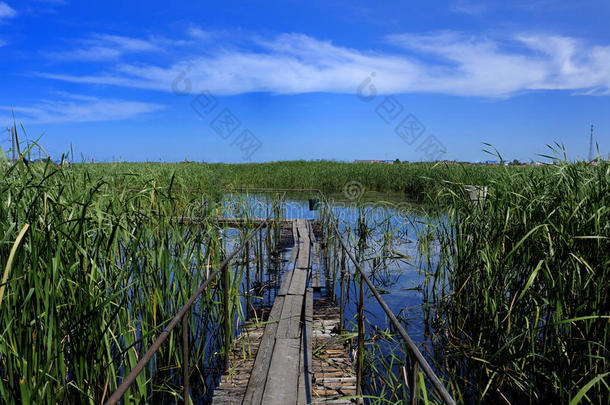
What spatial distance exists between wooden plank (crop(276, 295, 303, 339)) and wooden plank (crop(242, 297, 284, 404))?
71 millimetres

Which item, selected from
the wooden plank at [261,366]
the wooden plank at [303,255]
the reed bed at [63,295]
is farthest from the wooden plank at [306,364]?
the wooden plank at [303,255]

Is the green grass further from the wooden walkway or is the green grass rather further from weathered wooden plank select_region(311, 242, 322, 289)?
weathered wooden plank select_region(311, 242, 322, 289)

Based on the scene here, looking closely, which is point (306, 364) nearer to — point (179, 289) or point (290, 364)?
point (290, 364)

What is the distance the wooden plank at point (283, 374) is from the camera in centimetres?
283

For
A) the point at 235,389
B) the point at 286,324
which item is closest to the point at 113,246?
the point at 235,389

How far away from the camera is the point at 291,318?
4199mm

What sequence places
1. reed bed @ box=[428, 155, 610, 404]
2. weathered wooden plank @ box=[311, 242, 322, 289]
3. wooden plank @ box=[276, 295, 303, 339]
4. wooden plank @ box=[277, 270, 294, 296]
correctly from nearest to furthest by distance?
reed bed @ box=[428, 155, 610, 404] < wooden plank @ box=[276, 295, 303, 339] < wooden plank @ box=[277, 270, 294, 296] < weathered wooden plank @ box=[311, 242, 322, 289]

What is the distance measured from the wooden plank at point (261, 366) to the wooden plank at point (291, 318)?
0.23ft

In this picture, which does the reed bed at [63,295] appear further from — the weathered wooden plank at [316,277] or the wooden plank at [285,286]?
the weathered wooden plank at [316,277]

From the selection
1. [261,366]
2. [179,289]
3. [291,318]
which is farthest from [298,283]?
[179,289]

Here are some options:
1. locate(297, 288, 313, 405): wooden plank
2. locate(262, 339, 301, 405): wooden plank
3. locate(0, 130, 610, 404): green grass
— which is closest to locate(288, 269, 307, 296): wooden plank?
locate(297, 288, 313, 405): wooden plank

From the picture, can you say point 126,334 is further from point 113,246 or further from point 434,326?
point 434,326

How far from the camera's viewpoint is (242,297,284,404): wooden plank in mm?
2864

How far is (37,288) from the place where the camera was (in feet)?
6.93
